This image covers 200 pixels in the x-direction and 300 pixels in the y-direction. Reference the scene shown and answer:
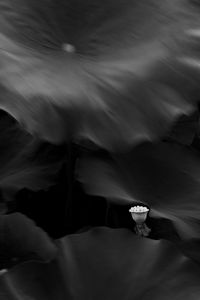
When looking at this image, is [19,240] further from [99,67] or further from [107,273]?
[99,67]

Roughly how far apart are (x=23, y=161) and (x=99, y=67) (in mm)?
381

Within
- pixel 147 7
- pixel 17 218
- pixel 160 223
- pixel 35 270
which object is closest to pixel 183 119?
pixel 160 223

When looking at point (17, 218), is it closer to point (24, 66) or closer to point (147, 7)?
point (24, 66)

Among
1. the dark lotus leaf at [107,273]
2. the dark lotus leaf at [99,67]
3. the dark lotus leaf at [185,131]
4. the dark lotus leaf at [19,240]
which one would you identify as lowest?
the dark lotus leaf at [19,240]

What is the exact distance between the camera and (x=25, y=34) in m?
1.10

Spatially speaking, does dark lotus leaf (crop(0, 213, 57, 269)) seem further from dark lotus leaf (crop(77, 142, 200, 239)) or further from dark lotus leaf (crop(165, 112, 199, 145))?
dark lotus leaf (crop(165, 112, 199, 145))

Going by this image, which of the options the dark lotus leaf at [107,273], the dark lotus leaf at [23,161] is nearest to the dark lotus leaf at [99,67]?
the dark lotus leaf at [107,273]

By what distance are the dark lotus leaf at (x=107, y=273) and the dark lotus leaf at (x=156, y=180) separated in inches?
3.8

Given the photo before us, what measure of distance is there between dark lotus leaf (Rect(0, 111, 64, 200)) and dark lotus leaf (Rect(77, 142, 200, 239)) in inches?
3.5

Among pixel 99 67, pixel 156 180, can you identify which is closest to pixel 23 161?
pixel 156 180

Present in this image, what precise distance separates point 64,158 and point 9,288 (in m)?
0.45

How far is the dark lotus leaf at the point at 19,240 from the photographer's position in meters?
1.10

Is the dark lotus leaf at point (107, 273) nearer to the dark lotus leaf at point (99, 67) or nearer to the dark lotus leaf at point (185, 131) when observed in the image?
the dark lotus leaf at point (99, 67)

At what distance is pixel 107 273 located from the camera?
1.00 m
